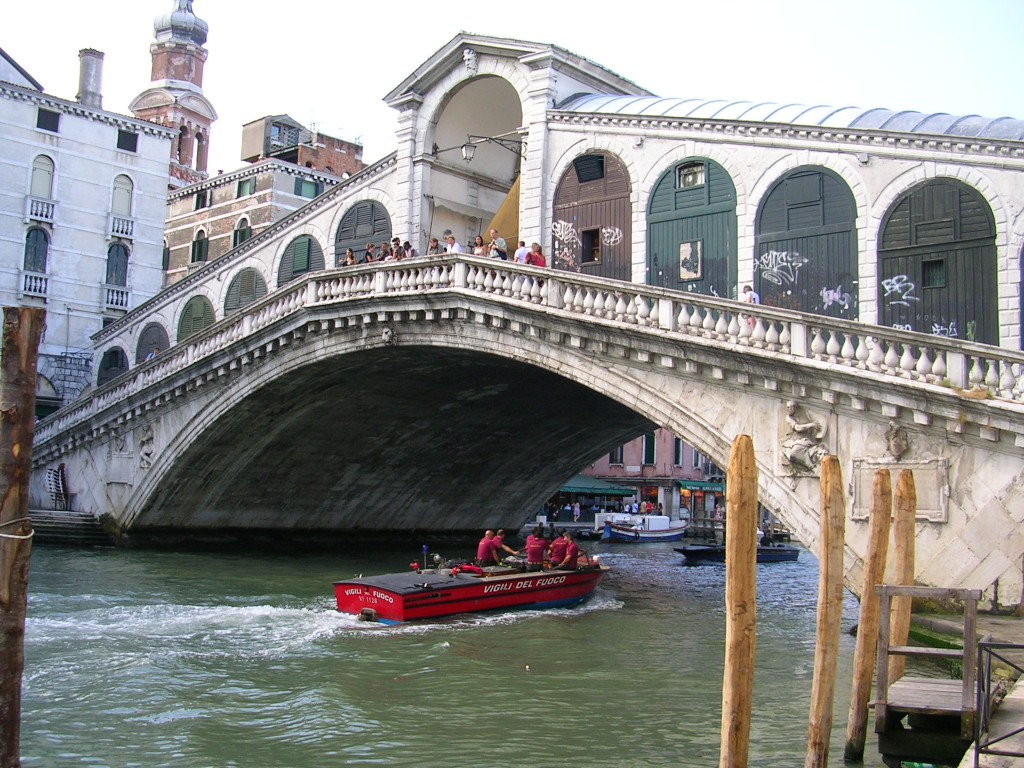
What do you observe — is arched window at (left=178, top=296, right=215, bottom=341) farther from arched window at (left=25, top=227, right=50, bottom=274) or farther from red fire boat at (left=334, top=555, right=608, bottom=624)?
red fire boat at (left=334, top=555, right=608, bottom=624)

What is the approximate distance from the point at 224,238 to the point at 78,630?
26.3m

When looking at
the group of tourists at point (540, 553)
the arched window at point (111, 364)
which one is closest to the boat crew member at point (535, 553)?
the group of tourists at point (540, 553)

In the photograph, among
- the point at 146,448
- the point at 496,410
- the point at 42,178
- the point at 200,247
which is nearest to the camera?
the point at 146,448

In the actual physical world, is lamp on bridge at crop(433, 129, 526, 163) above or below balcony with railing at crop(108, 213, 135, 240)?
below

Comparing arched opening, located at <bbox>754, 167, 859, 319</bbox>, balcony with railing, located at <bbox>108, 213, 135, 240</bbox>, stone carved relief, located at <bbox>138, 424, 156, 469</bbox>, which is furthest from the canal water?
balcony with railing, located at <bbox>108, 213, 135, 240</bbox>

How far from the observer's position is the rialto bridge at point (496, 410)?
12.7 metres

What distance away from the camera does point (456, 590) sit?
54.5 feet

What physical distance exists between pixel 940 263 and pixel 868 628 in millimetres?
8664

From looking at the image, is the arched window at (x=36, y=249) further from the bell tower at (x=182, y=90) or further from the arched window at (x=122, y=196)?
the bell tower at (x=182, y=90)

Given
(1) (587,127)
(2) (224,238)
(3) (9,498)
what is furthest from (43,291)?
(3) (9,498)

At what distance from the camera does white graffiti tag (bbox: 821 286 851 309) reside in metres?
16.6

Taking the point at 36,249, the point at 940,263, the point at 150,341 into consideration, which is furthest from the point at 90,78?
the point at 940,263

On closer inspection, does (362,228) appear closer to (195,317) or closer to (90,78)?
(195,317)

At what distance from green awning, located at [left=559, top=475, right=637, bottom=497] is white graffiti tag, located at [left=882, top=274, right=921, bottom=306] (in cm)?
2715
